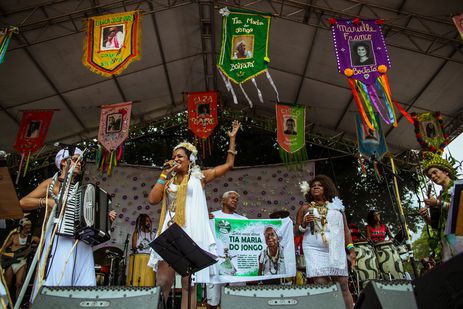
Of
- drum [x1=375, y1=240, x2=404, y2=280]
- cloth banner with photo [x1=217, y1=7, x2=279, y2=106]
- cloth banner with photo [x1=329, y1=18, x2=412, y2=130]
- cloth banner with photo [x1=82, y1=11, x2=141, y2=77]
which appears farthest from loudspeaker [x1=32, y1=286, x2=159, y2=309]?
cloth banner with photo [x1=329, y1=18, x2=412, y2=130]

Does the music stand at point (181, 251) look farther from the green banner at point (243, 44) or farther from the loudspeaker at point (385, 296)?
the green banner at point (243, 44)

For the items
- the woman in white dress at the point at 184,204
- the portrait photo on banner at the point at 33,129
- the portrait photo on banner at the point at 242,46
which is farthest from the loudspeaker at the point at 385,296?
the portrait photo on banner at the point at 33,129

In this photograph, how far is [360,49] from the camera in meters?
7.70

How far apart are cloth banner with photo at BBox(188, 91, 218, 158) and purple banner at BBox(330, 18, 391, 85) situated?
4.42 m

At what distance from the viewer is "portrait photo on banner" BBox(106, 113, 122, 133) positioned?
10.9 m

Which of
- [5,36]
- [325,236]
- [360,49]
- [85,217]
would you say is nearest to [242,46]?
[360,49]

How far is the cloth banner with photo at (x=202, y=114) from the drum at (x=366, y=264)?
5.35 meters

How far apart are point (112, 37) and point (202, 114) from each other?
155 inches

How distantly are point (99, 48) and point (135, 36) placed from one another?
2.45 ft

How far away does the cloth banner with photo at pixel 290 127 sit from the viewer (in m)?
11.0

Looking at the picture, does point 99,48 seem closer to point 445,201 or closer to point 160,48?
point 160,48

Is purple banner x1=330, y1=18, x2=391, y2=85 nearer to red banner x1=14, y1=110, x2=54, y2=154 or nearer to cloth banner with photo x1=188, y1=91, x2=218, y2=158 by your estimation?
cloth banner with photo x1=188, y1=91, x2=218, y2=158

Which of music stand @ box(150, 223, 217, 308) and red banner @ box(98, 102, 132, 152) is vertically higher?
red banner @ box(98, 102, 132, 152)

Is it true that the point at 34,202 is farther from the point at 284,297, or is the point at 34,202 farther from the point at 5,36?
the point at 5,36
